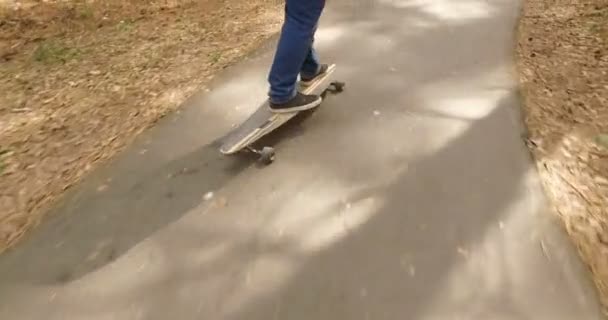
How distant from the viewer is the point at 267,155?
10.0 ft

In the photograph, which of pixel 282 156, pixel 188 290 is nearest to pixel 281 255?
pixel 188 290

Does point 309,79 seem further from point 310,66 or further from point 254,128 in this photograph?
point 254,128

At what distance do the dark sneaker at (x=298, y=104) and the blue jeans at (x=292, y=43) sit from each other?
0.03 meters

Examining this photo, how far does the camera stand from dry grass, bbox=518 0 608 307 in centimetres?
259

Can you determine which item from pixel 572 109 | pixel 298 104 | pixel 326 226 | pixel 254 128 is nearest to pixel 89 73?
pixel 254 128

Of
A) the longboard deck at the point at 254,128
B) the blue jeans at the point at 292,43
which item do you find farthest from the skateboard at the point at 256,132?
the blue jeans at the point at 292,43

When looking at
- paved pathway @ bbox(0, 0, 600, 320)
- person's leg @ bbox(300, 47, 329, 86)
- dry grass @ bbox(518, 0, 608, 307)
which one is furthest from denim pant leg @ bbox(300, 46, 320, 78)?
dry grass @ bbox(518, 0, 608, 307)

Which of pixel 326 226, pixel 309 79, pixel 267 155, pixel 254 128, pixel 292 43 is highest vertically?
pixel 292 43

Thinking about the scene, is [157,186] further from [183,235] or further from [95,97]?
[95,97]

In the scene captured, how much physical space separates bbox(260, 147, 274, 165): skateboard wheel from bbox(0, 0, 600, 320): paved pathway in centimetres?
5

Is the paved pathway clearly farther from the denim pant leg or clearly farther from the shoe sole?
the denim pant leg

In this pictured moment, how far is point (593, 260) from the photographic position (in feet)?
7.81

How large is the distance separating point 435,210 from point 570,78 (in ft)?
6.29

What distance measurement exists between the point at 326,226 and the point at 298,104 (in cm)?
98
